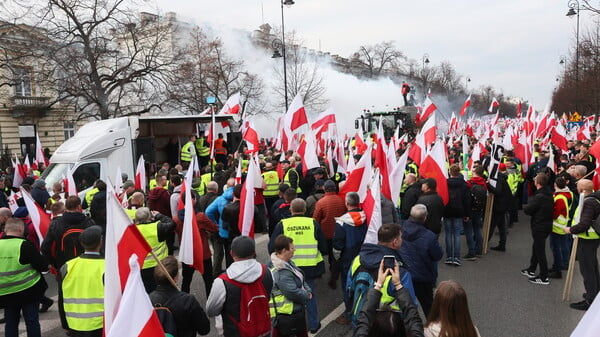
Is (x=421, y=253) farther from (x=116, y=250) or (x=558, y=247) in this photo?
(x=558, y=247)

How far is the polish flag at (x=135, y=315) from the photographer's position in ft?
9.26

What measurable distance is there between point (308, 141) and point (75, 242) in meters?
5.22

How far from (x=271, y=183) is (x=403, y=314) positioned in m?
7.22

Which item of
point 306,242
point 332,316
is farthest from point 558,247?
point 306,242

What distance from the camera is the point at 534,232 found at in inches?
279

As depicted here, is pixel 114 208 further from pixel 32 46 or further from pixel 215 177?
pixel 32 46

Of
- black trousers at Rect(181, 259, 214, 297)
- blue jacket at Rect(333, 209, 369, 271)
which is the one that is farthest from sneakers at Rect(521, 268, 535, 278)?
black trousers at Rect(181, 259, 214, 297)

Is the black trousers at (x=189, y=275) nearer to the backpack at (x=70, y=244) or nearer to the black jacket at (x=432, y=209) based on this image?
the backpack at (x=70, y=244)

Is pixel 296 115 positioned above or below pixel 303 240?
above

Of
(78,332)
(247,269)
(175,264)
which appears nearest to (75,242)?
(78,332)

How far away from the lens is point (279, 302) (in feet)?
14.1

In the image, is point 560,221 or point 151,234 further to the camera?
point 560,221

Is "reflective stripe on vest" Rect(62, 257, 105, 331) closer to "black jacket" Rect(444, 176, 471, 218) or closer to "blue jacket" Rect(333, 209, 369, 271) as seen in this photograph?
"blue jacket" Rect(333, 209, 369, 271)

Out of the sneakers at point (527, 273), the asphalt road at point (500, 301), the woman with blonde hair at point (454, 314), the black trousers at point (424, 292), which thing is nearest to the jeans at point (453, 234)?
the asphalt road at point (500, 301)
